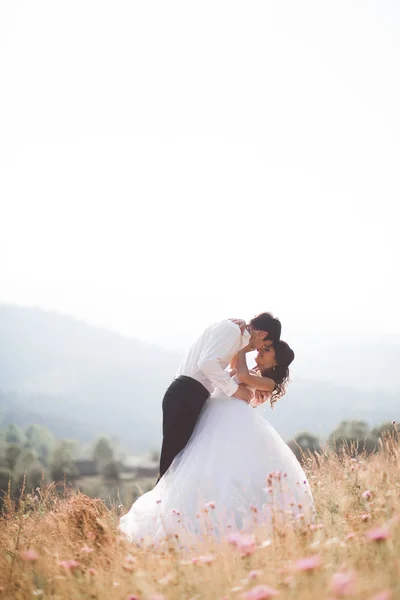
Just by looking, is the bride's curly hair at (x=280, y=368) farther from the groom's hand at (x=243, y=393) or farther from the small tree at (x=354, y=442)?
the small tree at (x=354, y=442)

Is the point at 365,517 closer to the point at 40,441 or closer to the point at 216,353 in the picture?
the point at 216,353

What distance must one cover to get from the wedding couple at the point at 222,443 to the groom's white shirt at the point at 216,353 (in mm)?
10

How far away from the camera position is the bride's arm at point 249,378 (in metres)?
5.89

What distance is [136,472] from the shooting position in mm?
95375

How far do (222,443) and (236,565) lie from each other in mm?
2028

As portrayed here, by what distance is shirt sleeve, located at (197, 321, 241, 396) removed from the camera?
5.61 m

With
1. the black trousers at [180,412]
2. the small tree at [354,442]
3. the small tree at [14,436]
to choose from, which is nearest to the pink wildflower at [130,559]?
→ the black trousers at [180,412]

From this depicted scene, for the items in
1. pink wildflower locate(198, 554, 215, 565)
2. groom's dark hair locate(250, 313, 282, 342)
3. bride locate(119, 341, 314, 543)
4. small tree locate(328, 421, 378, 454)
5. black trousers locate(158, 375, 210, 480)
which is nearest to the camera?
pink wildflower locate(198, 554, 215, 565)

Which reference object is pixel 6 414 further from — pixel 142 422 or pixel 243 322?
pixel 243 322

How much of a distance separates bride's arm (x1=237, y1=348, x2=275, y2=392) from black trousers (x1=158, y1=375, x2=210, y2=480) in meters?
0.43

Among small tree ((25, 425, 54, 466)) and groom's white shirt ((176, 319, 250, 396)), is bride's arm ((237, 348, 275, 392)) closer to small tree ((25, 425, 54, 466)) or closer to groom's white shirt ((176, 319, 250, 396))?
groom's white shirt ((176, 319, 250, 396))

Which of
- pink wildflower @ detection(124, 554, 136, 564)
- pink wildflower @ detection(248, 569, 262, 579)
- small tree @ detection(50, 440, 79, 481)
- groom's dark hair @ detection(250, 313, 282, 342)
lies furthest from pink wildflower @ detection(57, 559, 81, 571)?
small tree @ detection(50, 440, 79, 481)

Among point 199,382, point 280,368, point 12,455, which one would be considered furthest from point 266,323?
point 12,455

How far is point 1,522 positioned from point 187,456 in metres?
2.18
